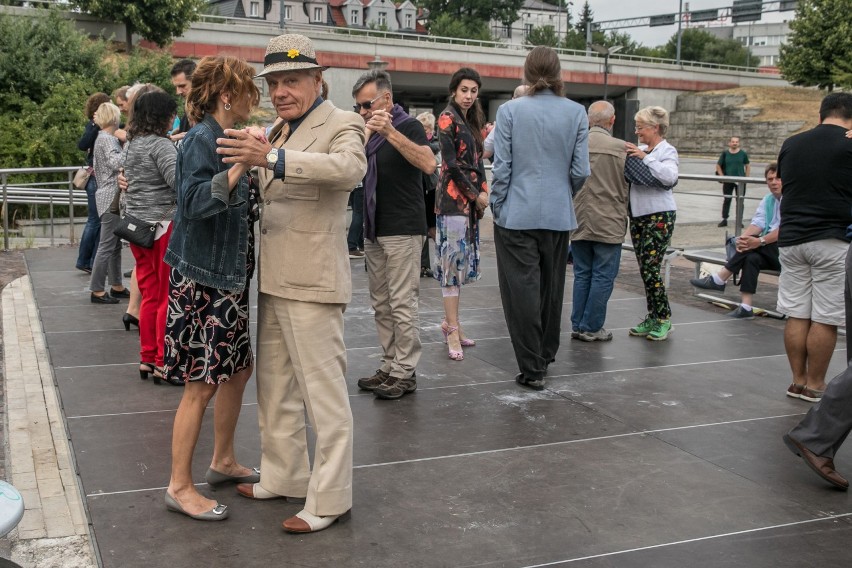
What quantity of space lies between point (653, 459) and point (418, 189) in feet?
7.35

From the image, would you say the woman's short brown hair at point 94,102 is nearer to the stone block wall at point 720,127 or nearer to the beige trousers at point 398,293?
the beige trousers at point 398,293

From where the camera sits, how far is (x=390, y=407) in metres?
5.77

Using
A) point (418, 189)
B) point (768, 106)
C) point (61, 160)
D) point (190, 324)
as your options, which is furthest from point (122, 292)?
point (768, 106)

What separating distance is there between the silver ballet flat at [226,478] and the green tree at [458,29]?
9098 cm

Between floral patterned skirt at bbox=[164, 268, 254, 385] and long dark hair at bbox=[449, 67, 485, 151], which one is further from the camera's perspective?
long dark hair at bbox=[449, 67, 485, 151]

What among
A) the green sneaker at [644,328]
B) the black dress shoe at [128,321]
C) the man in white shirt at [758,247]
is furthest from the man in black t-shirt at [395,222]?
the man in white shirt at [758,247]

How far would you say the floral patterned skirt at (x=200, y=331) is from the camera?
4000 millimetres

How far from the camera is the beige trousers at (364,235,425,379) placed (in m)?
5.96

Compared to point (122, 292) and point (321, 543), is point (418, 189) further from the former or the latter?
point (122, 292)

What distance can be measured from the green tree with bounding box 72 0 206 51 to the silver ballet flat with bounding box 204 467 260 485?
40.0m

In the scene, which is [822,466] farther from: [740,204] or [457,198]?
[740,204]

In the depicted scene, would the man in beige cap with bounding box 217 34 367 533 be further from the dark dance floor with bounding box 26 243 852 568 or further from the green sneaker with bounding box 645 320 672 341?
the green sneaker with bounding box 645 320 672 341

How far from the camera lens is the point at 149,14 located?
4238 cm

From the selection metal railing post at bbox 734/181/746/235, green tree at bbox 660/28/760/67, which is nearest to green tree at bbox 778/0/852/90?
green tree at bbox 660/28/760/67
